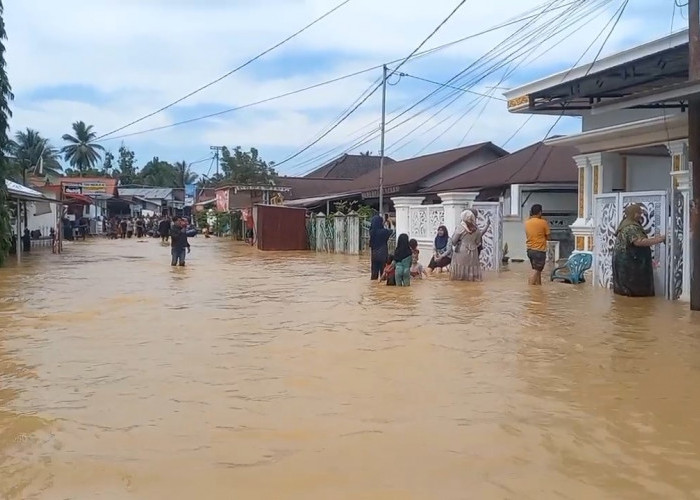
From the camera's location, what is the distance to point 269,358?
8625mm

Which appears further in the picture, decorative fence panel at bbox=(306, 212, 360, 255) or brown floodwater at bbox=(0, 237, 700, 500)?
decorative fence panel at bbox=(306, 212, 360, 255)

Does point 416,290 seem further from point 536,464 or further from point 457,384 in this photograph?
point 536,464

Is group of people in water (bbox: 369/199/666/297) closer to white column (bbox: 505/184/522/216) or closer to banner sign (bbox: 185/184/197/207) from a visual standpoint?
white column (bbox: 505/184/522/216)

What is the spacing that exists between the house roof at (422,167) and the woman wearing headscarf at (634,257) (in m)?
19.3

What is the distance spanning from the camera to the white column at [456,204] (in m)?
19.5

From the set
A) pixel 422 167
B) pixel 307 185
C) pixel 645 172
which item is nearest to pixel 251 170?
pixel 307 185

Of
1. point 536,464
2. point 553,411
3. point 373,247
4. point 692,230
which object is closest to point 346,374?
point 553,411

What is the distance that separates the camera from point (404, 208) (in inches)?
890

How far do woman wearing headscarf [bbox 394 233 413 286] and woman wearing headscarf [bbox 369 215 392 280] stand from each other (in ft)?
2.91

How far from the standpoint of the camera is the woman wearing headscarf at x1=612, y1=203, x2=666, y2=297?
13.3 m

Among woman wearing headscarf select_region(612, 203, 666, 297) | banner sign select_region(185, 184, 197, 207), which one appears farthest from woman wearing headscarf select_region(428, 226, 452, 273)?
banner sign select_region(185, 184, 197, 207)

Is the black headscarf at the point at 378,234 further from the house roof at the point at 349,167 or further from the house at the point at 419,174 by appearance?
the house roof at the point at 349,167

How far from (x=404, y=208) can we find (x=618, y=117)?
22.4ft

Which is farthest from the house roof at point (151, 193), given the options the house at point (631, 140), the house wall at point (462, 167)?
the house at point (631, 140)
